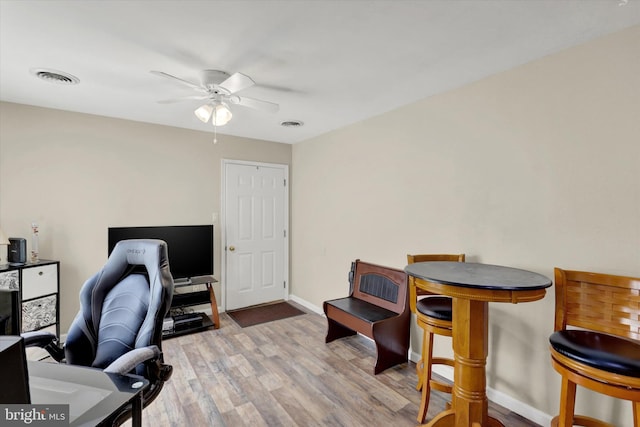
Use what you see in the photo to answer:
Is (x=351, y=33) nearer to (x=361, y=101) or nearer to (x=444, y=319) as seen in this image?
(x=361, y=101)

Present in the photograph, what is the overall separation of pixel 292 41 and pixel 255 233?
3.04 m

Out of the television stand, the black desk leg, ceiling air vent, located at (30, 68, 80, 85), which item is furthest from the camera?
the television stand

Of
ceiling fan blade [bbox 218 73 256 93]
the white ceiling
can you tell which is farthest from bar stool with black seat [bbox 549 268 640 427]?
ceiling fan blade [bbox 218 73 256 93]

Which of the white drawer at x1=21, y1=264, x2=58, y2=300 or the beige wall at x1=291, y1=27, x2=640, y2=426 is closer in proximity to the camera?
the beige wall at x1=291, y1=27, x2=640, y2=426

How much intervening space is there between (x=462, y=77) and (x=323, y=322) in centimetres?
307

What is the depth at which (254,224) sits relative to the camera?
448 centimetres

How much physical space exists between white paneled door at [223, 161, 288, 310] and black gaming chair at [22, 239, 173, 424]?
2402 mm

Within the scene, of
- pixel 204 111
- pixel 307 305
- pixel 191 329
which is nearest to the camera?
pixel 204 111

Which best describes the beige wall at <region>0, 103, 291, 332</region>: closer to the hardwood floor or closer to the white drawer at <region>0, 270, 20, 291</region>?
the white drawer at <region>0, 270, 20, 291</region>

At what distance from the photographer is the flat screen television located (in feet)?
11.4

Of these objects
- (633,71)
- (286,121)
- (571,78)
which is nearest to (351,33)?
(571,78)

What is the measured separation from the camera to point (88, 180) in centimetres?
334

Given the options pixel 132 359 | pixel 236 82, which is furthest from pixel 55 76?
pixel 132 359

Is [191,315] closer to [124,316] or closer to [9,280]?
[9,280]
